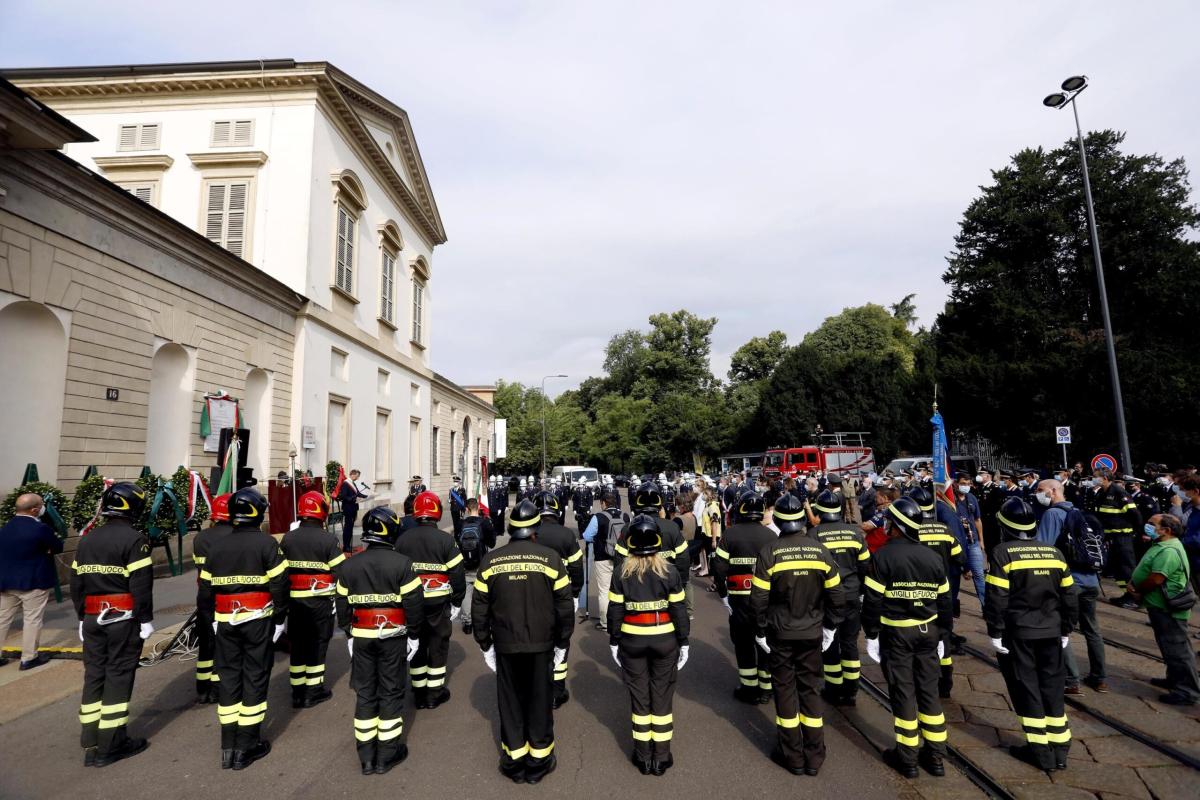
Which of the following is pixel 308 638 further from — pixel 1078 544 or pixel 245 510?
pixel 1078 544

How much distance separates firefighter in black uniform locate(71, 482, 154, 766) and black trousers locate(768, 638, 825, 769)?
15.5 feet

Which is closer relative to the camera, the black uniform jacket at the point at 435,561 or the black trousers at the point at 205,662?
the black uniform jacket at the point at 435,561

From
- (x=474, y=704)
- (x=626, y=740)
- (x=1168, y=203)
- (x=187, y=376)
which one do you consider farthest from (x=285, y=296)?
(x=1168, y=203)

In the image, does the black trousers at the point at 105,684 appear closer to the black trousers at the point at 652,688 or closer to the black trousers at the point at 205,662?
the black trousers at the point at 205,662

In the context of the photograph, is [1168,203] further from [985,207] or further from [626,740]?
[626,740]

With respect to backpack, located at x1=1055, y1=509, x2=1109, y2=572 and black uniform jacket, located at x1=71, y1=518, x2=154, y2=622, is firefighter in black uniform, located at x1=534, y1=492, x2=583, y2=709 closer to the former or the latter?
black uniform jacket, located at x1=71, y1=518, x2=154, y2=622

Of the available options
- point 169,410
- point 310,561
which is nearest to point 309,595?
point 310,561

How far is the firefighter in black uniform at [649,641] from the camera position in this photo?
14.5 ft

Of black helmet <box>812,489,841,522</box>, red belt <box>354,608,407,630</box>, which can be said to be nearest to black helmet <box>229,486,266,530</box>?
red belt <box>354,608,407,630</box>

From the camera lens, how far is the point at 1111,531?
9312 millimetres

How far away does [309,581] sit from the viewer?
18.5 ft

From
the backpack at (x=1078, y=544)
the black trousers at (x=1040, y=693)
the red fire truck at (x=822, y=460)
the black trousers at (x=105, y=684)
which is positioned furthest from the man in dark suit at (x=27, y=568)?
the red fire truck at (x=822, y=460)

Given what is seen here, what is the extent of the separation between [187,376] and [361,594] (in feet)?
39.4

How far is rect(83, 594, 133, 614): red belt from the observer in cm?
472
